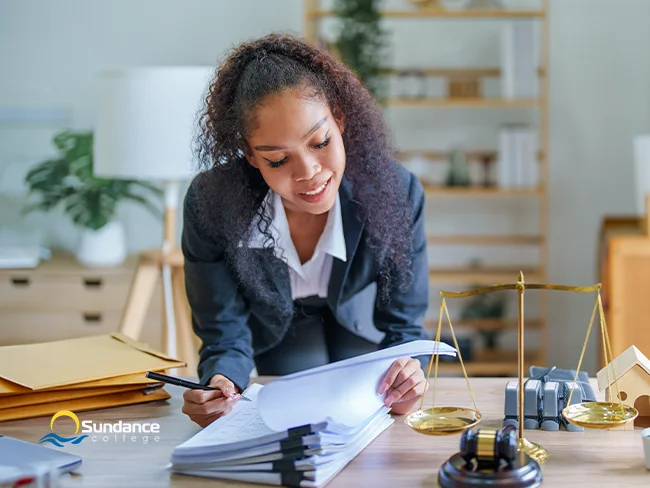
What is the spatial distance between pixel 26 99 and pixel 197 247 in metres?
2.50

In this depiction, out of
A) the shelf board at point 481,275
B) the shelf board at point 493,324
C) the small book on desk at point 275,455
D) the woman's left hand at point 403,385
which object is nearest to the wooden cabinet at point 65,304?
the shelf board at point 481,275

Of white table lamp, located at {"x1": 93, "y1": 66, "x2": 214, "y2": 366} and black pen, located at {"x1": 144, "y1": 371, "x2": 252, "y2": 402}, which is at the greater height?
white table lamp, located at {"x1": 93, "y1": 66, "x2": 214, "y2": 366}

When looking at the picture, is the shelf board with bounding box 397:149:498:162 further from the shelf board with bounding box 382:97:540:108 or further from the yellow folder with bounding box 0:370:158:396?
the yellow folder with bounding box 0:370:158:396

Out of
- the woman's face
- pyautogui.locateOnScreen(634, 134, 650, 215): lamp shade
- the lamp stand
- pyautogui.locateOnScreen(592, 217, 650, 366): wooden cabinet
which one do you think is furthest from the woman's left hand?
pyautogui.locateOnScreen(634, 134, 650, 215): lamp shade

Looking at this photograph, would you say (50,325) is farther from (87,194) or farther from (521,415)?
(521,415)

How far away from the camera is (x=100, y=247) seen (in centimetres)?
349

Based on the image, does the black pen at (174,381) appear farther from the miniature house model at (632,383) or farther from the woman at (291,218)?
the miniature house model at (632,383)

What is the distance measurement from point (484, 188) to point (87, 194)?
1609mm

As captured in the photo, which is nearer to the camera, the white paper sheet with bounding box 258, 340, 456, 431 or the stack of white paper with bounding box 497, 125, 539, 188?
the white paper sheet with bounding box 258, 340, 456, 431

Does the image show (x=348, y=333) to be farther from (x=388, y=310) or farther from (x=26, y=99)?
(x=26, y=99)

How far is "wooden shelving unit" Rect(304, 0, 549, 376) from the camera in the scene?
356 cm

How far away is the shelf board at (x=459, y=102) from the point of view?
353cm

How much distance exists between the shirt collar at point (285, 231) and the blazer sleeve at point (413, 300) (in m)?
0.14

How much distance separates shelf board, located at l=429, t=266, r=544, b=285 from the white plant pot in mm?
1294
